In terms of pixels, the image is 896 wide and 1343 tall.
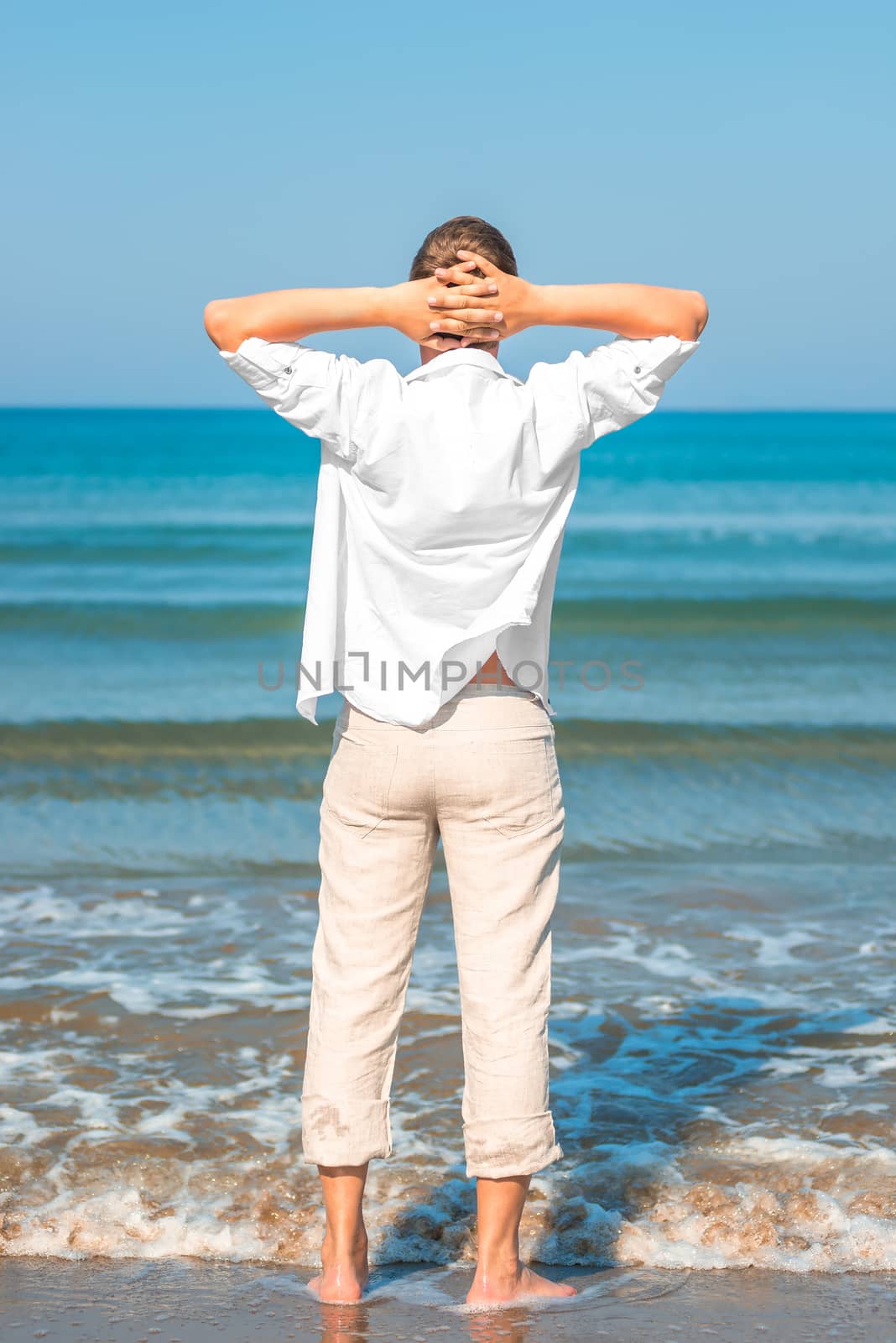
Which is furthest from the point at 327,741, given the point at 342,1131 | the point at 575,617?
the point at 342,1131

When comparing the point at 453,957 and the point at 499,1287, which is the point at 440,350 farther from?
the point at 453,957

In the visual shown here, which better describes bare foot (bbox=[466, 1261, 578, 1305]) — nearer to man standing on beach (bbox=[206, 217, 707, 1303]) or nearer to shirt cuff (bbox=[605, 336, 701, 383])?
man standing on beach (bbox=[206, 217, 707, 1303])

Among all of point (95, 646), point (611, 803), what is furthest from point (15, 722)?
point (611, 803)

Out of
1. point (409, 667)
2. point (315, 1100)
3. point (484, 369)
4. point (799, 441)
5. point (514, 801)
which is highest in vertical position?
point (799, 441)

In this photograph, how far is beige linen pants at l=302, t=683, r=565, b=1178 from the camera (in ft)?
8.37

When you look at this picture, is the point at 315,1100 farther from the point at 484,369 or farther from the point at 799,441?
the point at 799,441

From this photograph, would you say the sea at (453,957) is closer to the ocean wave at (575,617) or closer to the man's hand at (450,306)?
the ocean wave at (575,617)

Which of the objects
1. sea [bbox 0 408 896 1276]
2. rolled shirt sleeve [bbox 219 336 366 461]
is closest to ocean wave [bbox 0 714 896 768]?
sea [bbox 0 408 896 1276]

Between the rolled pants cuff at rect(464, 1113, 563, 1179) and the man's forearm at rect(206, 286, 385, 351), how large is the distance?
1.54 metres

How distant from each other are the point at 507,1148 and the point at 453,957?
2554 millimetres

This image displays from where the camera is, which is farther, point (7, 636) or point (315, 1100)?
point (7, 636)

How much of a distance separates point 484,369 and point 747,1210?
210cm

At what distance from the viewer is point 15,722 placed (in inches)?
385

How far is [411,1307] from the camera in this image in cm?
277
